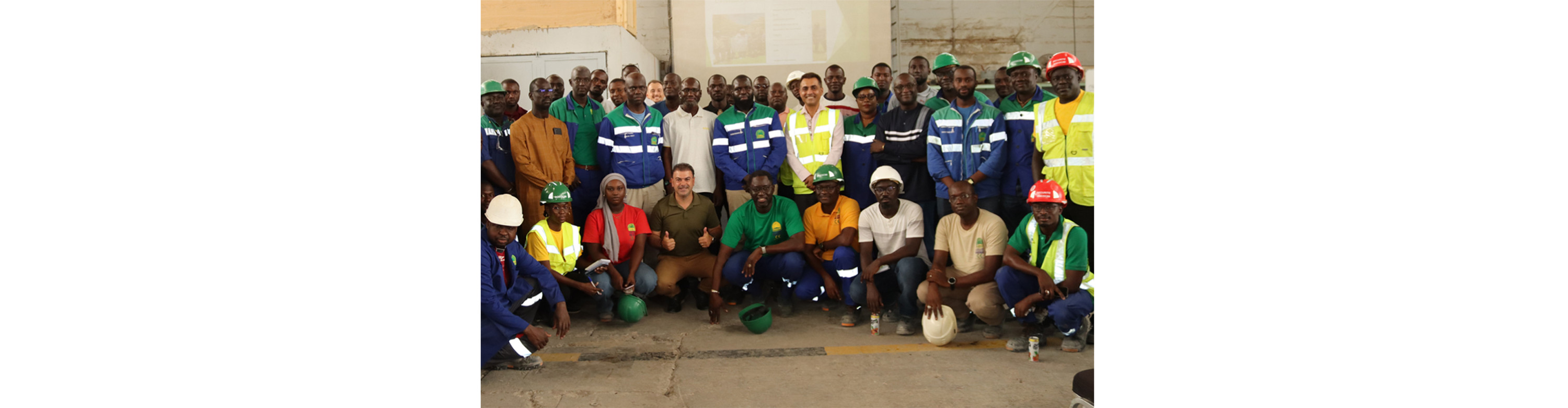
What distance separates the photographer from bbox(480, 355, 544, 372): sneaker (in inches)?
144

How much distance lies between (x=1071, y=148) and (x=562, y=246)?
2943 mm

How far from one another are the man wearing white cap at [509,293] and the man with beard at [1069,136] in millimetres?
2784

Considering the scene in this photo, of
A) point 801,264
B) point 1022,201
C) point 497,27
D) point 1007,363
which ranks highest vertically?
point 497,27

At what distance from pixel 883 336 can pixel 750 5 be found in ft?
21.0

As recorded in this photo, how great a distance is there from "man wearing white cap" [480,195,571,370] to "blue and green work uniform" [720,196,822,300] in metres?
1.30

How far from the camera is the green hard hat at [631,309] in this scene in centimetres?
462

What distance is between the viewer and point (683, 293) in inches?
209

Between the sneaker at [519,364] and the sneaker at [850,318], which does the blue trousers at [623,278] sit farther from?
the sneaker at [850,318]

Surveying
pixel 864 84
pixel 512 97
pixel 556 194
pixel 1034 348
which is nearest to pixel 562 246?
pixel 556 194

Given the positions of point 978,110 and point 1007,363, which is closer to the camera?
point 1007,363

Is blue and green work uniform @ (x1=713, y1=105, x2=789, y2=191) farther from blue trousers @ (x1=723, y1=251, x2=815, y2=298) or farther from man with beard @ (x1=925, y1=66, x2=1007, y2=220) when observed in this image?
man with beard @ (x1=925, y1=66, x2=1007, y2=220)

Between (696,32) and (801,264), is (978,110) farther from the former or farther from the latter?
(696,32)

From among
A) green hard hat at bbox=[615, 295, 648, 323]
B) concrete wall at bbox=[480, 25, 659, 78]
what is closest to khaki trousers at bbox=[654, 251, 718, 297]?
green hard hat at bbox=[615, 295, 648, 323]

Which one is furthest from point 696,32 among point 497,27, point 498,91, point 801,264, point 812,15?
point 801,264
